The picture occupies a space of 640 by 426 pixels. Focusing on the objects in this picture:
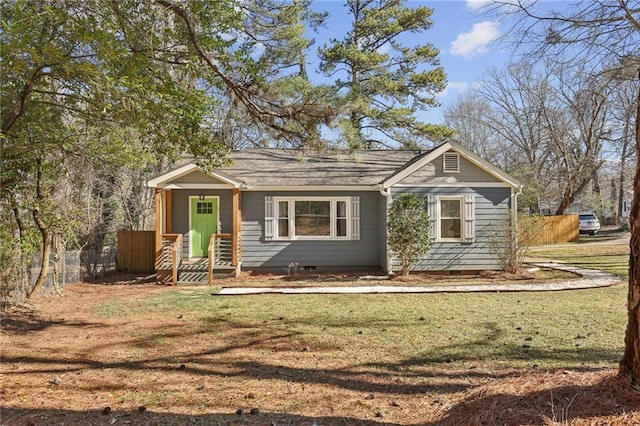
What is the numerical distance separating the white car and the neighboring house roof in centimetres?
2176

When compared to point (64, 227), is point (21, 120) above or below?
above

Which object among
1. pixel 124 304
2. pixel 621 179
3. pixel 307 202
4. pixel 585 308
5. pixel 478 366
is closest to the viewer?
pixel 478 366

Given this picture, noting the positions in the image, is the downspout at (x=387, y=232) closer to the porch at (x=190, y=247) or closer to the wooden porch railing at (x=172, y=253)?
the porch at (x=190, y=247)

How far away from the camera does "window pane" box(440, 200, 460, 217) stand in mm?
12670

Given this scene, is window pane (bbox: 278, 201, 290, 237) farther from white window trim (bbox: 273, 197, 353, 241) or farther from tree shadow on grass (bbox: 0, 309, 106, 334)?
tree shadow on grass (bbox: 0, 309, 106, 334)

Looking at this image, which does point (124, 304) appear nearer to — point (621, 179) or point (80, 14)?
point (80, 14)

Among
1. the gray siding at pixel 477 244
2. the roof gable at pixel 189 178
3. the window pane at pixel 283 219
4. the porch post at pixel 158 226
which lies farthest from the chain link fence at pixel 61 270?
the gray siding at pixel 477 244

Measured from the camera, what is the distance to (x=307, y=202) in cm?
1334

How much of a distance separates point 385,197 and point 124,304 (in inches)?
296

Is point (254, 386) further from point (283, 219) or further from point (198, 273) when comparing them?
point (283, 219)

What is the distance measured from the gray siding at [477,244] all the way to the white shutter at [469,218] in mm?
105

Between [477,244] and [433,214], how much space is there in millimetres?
1620

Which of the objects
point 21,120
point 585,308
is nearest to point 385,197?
point 585,308

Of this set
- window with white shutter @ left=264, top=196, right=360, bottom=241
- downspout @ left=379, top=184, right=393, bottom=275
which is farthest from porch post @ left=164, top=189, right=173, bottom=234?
downspout @ left=379, top=184, right=393, bottom=275
